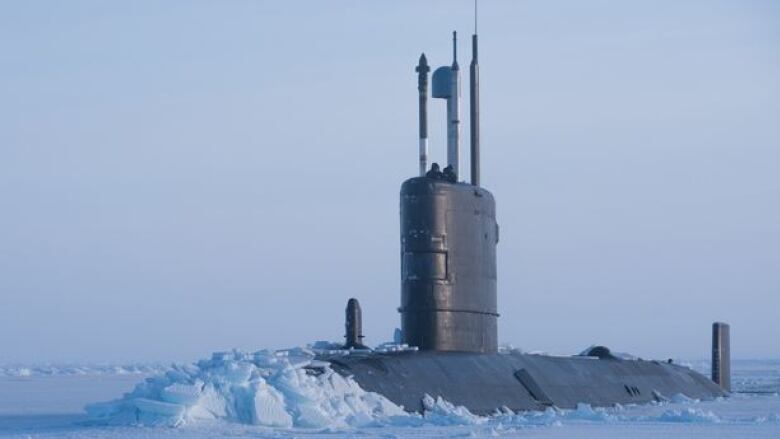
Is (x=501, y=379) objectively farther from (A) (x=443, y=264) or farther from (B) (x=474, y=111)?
(B) (x=474, y=111)

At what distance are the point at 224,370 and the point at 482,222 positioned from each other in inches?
267

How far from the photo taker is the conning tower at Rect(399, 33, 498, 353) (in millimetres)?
21391

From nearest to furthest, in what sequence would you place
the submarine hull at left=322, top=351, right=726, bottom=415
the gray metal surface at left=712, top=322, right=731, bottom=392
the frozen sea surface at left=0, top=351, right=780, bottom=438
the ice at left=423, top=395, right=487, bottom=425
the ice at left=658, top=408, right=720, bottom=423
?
1. the frozen sea surface at left=0, top=351, right=780, bottom=438
2. the ice at left=423, top=395, right=487, bottom=425
3. the submarine hull at left=322, top=351, right=726, bottom=415
4. the ice at left=658, top=408, right=720, bottom=423
5. the gray metal surface at left=712, top=322, right=731, bottom=392

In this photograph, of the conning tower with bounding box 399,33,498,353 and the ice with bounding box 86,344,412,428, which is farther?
the conning tower with bounding box 399,33,498,353

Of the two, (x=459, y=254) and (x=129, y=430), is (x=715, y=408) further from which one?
(x=129, y=430)

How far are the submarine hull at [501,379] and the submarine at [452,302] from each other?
0.02 m

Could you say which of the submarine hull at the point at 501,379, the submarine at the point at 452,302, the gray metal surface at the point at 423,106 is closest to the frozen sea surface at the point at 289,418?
the submarine hull at the point at 501,379

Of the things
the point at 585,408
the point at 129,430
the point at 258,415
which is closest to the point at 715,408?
the point at 585,408

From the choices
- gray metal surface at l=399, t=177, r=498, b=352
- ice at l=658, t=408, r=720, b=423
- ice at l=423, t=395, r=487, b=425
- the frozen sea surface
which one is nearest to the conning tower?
gray metal surface at l=399, t=177, r=498, b=352

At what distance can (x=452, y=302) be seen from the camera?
21.7 metres

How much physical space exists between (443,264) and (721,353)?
43.1 feet

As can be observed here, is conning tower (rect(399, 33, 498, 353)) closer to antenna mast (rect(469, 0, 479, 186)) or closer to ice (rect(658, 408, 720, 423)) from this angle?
antenna mast (rect(469, 0, 479, 186))

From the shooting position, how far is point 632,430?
1744cm

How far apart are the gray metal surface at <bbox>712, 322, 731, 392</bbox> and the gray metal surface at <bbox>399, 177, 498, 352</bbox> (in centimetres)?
1129
